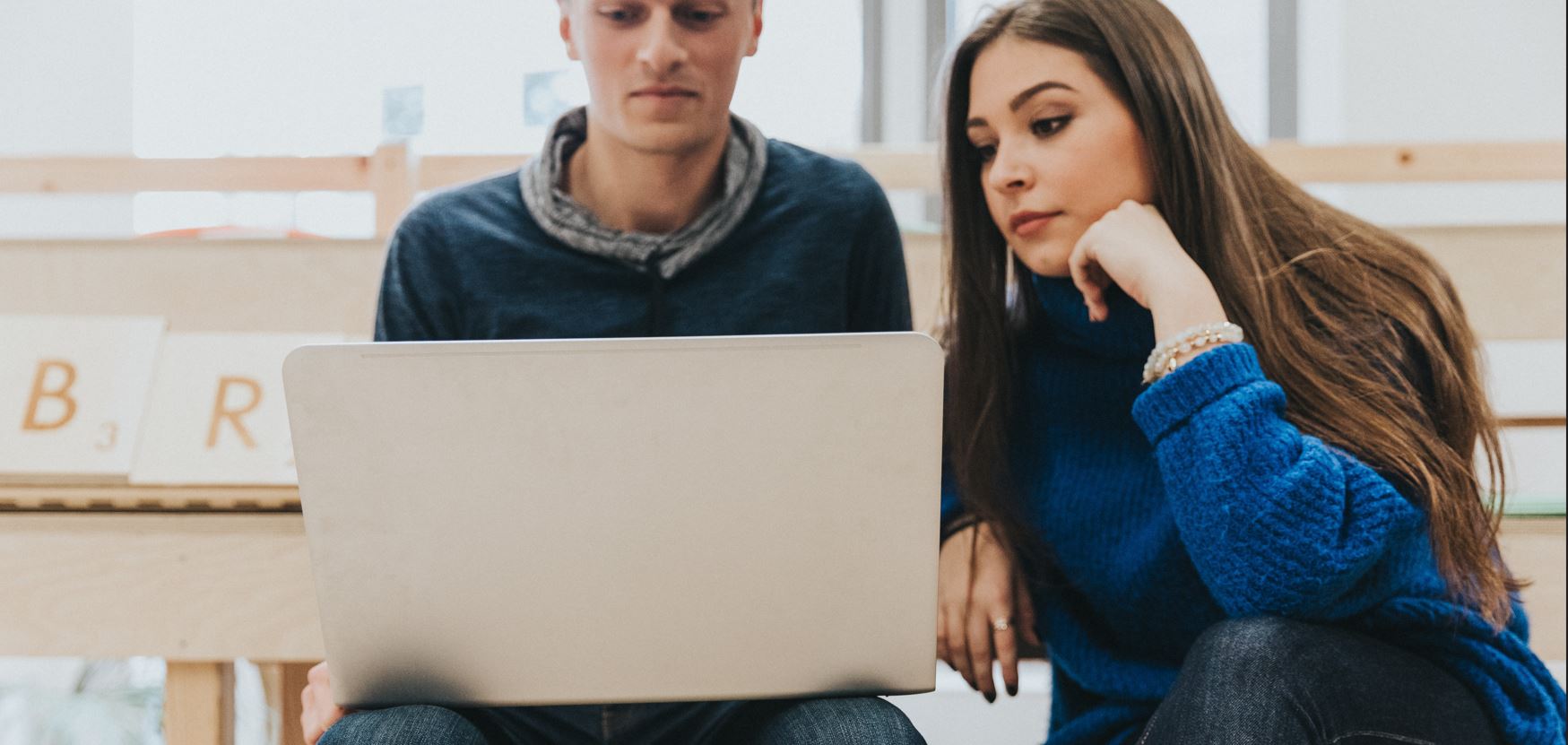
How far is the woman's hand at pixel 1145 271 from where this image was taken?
85 centimetres

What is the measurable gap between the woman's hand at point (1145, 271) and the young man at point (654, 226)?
0.22 meters

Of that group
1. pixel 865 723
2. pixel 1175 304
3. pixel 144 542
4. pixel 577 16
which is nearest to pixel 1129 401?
pixel 1175 304

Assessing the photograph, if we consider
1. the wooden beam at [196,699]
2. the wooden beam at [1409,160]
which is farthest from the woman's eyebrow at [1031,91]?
the wooden beam at [1409,160]

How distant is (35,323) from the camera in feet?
4.54

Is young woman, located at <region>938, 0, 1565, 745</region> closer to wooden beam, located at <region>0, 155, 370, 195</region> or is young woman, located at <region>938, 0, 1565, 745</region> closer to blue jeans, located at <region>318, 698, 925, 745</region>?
blue jeans, located at <region>318, 698, 925, 745</region>

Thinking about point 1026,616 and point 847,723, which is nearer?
point 847,723

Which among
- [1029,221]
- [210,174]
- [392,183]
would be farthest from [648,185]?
[210,174]

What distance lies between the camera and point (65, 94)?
2.48m

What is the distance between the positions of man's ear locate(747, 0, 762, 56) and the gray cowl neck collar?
0.22 feet

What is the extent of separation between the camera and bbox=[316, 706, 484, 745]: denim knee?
716 millimetres

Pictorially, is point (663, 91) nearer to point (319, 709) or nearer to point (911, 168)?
point (319, 709)

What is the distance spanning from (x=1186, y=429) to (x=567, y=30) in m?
0.62

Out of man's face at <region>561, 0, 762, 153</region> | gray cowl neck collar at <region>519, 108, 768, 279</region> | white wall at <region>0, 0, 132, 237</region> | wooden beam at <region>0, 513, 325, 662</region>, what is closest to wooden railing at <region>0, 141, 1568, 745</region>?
wooden beam at <region>0, 513, 325, 662</region>

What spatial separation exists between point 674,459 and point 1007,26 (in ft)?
1.58
